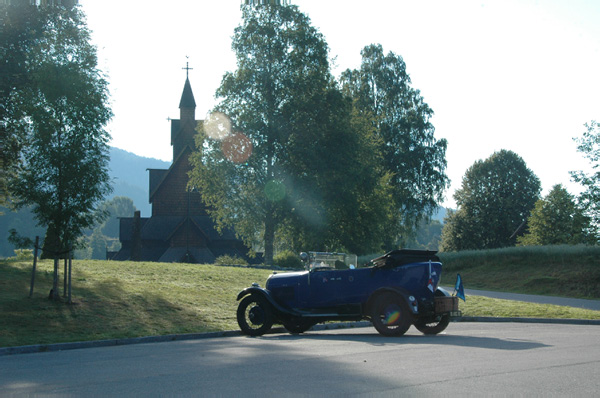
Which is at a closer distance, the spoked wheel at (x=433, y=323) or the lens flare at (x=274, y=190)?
the spoked wheel at (x=433, y=323)

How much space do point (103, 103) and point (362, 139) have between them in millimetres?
27237

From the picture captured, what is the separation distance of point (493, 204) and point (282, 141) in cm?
4082

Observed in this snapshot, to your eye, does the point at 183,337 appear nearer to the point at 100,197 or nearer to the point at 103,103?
the point at 100,197

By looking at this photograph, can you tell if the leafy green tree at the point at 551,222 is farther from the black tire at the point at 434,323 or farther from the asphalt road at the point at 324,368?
the asphalt road at the point at 324,368

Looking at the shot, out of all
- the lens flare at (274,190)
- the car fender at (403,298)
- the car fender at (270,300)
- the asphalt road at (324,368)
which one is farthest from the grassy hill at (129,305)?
the lens flare at (274,190)

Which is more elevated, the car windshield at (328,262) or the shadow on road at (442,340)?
the car windshield at (328,262)

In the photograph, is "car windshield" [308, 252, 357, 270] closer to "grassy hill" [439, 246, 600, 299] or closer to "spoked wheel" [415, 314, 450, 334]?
"spoked wheel" [415, 314, 450, 334]

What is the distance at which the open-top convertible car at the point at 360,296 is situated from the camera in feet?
41.7

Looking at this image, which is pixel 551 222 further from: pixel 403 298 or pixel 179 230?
pixel 403 298

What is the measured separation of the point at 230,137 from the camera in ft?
131

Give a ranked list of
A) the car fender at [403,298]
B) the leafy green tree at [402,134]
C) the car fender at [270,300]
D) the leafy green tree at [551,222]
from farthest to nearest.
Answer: the leafy green tree at [551,222] → the leafy green tree at [402,134] → the car fender at [270,300] → the car fender at [403,298]

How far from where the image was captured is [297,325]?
13.9 m

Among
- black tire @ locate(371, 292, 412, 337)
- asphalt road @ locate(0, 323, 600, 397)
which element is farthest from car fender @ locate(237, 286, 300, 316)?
black tire @ locate(371, 292, 412, 337)

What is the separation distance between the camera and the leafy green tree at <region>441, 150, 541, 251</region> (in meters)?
71.3
